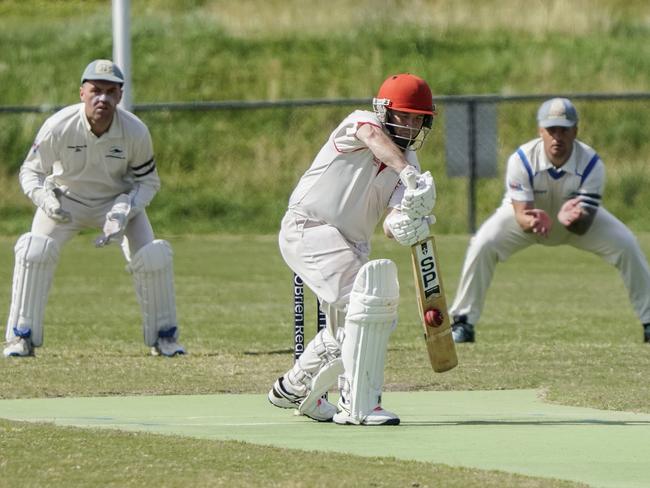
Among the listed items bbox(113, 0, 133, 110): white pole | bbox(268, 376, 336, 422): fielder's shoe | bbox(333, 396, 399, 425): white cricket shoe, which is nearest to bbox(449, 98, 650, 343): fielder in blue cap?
bbox(268, 376, 336, 422): fielder's shoe

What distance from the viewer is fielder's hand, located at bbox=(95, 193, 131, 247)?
1045cm

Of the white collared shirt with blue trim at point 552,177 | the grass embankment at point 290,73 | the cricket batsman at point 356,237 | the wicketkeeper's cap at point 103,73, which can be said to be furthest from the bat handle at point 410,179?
the grass embankment at point 290,73

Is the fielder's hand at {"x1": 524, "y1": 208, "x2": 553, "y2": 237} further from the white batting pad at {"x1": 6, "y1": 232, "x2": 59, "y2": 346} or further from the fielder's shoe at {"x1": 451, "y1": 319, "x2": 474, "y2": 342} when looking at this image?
the white batting pad at {"x1": 6, "y1": 232, "x2": 59, "y2": 346}

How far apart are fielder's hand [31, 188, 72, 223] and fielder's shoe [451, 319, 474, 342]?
9.42 ft

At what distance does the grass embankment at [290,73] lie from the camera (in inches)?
974

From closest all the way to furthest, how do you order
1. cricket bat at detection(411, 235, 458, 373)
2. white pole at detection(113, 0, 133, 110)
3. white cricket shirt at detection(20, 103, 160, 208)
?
cricket bat at detection(411, 235, 458, 373) → white cricket shirt at detection(20, 103, 160, 208) → white pole at detection(113, 0, 133, 110)

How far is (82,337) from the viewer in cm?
1215

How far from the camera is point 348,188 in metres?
7.75

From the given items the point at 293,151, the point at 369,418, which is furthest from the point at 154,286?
the point at 293,151

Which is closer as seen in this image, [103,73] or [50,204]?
[103,73]

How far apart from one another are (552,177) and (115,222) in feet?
10.8

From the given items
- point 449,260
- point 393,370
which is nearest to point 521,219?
point 393,370

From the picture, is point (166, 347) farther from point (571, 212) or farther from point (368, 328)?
point (368, 328)

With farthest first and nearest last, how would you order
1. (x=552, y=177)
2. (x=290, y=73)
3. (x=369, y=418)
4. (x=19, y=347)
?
(x=290, y=73), (x=552, y=177), (x=19, y=347), (x=369, y=418)
